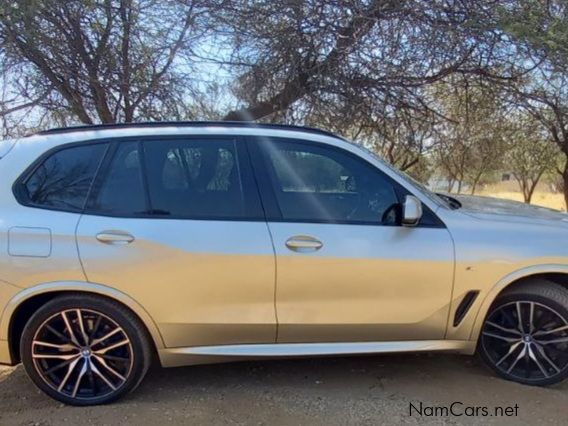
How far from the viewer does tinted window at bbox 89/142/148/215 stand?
328 centimetres

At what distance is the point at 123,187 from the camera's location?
332 cm

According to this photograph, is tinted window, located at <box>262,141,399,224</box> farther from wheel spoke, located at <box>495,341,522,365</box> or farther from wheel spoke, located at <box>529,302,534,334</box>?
wheel spoke, located at <box>495,341,522,365</box>

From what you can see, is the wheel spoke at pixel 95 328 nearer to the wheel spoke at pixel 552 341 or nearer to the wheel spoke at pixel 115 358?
the wheel spoke at pixel 115 358

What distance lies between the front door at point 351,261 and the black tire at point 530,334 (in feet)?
1.50

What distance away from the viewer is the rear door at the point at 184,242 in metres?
3.19

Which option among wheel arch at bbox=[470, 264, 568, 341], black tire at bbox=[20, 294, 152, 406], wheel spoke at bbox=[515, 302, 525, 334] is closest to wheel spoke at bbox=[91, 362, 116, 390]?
black tire at bbox=[20, 294, 152, 406]

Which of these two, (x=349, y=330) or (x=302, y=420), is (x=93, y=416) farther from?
(x=349, y=330)

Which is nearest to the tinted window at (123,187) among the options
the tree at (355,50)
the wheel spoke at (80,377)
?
the wheel spoke at (80,377)

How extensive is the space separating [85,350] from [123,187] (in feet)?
3.64

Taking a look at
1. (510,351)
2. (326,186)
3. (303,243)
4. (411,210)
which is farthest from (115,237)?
(510,351)

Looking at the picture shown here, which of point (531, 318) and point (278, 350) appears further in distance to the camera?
point (531, 318)

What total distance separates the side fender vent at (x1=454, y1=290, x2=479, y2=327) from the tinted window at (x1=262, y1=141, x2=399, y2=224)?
2.31 feet

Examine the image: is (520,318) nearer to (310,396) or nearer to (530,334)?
(530,334)

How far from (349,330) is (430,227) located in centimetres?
86
